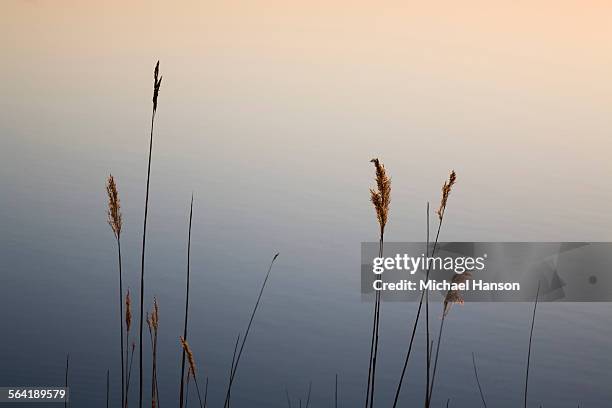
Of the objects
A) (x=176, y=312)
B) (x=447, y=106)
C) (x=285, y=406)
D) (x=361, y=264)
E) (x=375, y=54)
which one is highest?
(x=375, y=54)

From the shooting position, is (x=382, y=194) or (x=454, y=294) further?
(x=454, y=294)

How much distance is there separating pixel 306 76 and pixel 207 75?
3.29 ft

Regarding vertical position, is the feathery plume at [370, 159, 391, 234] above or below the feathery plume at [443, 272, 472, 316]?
above

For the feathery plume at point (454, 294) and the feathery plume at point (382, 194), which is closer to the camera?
the feathery plume at point (382, 194)

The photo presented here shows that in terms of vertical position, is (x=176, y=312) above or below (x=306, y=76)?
below

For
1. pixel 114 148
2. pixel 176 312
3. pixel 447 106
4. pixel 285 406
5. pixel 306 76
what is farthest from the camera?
pixel 306 76

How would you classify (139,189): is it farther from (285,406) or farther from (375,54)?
(375,54)

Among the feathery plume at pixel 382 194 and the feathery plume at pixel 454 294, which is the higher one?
the feathery plume at pixel 382 194

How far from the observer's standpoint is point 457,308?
17.5 ft

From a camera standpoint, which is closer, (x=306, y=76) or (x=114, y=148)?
(x=114, y=148)

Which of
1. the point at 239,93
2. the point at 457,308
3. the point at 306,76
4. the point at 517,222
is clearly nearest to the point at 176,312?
the point at 457,308

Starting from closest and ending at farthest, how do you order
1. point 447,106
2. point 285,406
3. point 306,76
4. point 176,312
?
point 285,406 → point 176,312 → point 447,106 → point 306,76

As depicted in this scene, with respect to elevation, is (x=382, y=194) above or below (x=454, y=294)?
above

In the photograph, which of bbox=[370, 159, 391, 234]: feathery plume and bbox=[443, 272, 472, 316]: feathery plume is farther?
bbox=[443, 272, 472, 316]: feathery plume
